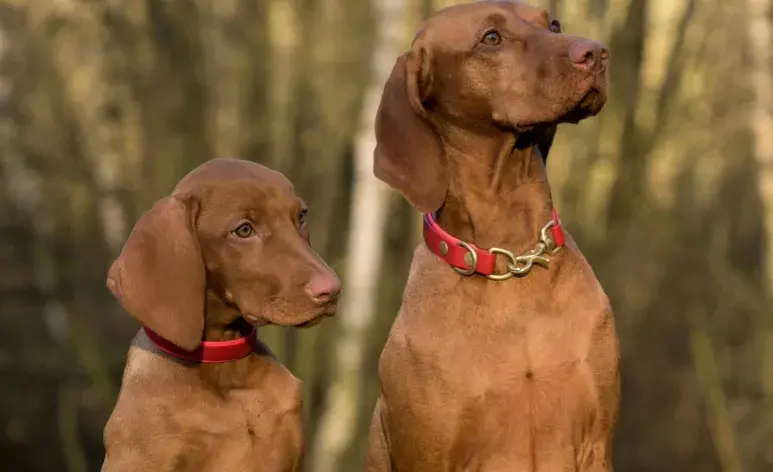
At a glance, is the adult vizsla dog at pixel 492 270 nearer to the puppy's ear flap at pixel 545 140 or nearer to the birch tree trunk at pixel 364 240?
the puppy's ear flap at pixel 545 140

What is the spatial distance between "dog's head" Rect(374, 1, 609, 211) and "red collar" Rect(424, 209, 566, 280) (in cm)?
15

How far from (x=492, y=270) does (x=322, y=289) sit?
62 cm

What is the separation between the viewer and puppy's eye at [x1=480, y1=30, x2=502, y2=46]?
139 inches

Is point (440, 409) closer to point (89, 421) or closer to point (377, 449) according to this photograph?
point (377, 449)

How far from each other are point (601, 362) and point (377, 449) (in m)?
0.84

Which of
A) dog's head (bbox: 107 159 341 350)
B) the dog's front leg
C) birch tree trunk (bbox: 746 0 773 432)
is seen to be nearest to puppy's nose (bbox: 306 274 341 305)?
dog's head (bbox: 107 159 341 350)

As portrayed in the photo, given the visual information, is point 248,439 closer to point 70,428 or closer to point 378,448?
point 378,448

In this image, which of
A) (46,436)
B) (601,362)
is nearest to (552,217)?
(601,362)

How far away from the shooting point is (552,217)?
11.8ft

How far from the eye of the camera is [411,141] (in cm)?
355

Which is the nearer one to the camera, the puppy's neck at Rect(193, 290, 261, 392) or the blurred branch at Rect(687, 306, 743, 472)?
the puppy's neck at Rect(193, 290, 261, 392)

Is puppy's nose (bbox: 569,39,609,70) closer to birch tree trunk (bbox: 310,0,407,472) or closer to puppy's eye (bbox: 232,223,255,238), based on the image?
puppy's eye (bbox: 232,223,255,238)

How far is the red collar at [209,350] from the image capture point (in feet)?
10.8

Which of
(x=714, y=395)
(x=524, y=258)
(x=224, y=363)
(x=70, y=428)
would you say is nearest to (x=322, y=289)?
(x=224, y=363)
